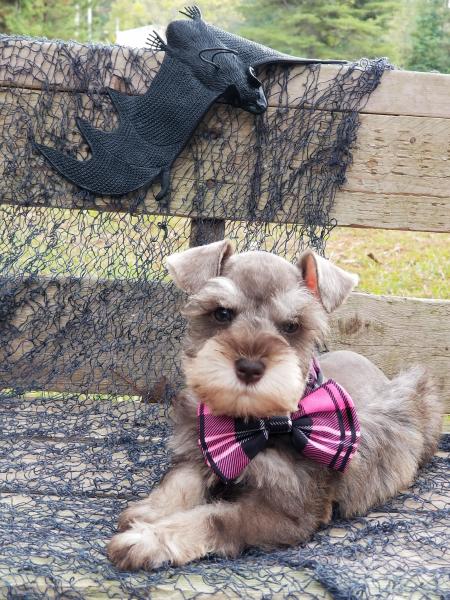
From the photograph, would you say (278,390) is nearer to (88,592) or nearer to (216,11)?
(88,592)

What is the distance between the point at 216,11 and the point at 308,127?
26169 mm

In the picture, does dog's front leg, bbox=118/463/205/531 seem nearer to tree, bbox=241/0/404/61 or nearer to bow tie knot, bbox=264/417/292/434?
bow tie knot, bbox=264/417/292/434

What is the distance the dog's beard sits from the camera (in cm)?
280

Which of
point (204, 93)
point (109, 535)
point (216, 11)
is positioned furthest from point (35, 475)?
point (216, 11)

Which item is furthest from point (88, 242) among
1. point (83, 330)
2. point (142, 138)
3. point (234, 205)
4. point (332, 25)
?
point (332, 25)

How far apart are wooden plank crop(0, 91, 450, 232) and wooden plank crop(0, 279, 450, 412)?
0.45 metres

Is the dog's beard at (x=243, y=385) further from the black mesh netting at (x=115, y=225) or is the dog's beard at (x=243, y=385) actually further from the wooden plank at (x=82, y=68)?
the wooden plank at (x=82, y=68)

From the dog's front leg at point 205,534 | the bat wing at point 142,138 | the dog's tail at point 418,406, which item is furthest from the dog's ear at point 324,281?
the bat wing at point 142,138

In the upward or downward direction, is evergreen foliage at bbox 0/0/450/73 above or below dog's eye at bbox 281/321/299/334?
above

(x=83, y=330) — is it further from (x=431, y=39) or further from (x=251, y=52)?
(x=431, y=39)

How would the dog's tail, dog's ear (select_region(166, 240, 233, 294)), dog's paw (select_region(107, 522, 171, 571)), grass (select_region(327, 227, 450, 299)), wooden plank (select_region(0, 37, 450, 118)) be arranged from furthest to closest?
grass (select_region(327, 227, 450, 299)), wooden plank (select_region(0, 37, 450, 118)), the dog's tail, dog's ear (select_region(166, 240, 233, 294)), dog's paw (select_region(107, 522, 171, 571))

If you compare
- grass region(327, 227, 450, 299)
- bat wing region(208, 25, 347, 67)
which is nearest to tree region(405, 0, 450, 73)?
grass region(327, 227, 450, 299)

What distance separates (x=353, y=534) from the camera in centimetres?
323

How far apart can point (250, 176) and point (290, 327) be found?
1.53 meters
